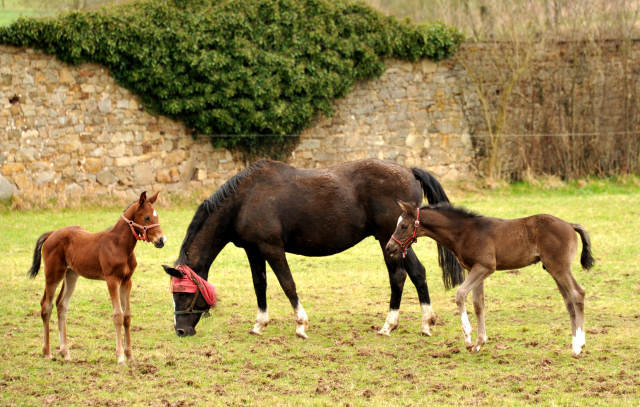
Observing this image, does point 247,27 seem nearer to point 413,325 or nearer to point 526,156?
point 526,156

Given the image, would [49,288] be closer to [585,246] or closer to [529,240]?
[529,240]

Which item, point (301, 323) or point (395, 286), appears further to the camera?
point (395, 286)

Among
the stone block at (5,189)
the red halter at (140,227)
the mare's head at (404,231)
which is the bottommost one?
the stone block at (5,189)

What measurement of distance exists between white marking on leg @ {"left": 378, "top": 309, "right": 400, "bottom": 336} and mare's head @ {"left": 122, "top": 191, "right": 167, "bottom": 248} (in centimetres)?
278

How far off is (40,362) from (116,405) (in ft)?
5.37

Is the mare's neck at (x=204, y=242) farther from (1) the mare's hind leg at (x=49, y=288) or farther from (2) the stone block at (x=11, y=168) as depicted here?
(2) the stone block at (x=11, y=168)

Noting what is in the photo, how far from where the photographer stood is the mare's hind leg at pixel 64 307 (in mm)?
7805

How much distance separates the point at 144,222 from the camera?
7426 mm

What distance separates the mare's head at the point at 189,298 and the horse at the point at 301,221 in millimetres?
12

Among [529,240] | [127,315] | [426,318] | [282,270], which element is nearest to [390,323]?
[426,318]

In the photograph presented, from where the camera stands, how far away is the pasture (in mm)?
6723

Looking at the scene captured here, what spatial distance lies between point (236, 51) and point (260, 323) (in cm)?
1105

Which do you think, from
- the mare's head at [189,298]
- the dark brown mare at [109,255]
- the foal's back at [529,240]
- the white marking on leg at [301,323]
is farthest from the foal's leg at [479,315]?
the dark brown mare at [109,255]

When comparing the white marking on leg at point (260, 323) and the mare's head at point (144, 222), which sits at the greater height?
the mare's head at point (144, 222)
